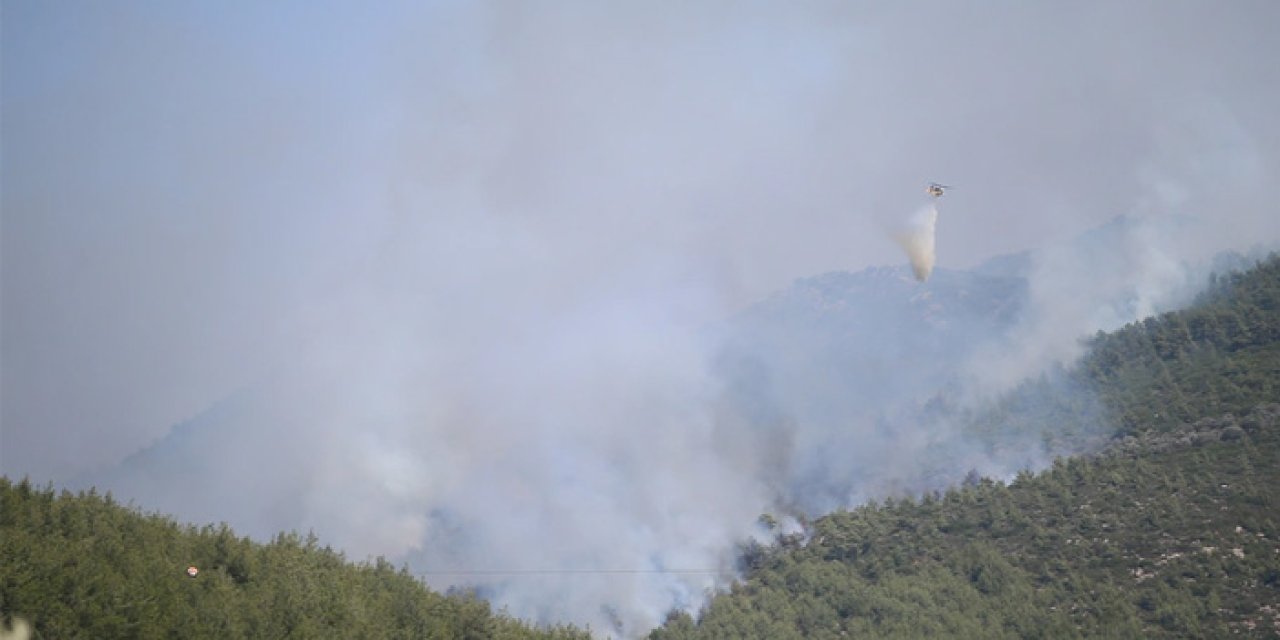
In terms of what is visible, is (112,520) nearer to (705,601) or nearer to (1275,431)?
(705,601)

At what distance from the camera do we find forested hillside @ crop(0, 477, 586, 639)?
60.2m

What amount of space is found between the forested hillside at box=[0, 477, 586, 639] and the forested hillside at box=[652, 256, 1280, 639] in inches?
1914

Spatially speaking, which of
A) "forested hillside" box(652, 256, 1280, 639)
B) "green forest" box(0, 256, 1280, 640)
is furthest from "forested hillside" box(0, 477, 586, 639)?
"forested hillside" box(652, 256, 1280, 639)

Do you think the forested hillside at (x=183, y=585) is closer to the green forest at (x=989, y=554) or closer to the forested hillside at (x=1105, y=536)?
the green forest at (x=989, y=554)

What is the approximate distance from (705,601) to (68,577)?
105261 mm

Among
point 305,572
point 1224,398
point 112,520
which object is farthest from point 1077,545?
point 112,520

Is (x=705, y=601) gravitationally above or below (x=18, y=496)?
above

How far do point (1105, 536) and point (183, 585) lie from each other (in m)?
101

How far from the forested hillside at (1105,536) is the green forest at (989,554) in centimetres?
27

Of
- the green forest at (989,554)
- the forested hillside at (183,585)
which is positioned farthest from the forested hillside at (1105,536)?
the forested hillside at (183,585)

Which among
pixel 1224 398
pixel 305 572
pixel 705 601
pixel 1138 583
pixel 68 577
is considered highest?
pixel 1224 398

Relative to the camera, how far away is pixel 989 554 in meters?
139

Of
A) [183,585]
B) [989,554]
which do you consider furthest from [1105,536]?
[183,585]

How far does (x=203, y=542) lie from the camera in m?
80.8
